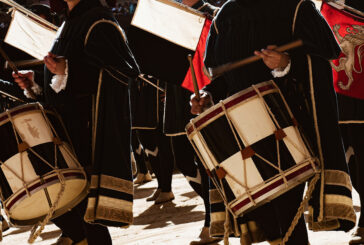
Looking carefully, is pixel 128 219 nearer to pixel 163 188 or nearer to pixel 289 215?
pixel 289 215

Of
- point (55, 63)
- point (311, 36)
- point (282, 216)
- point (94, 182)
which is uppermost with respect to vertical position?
point (311, 36)

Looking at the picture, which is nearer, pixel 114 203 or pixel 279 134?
pixel 279 134

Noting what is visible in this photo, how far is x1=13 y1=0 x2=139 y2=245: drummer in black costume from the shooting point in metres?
3.60

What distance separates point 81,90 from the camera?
145 inches

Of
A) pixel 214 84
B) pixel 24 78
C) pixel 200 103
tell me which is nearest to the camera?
pixel 200 103

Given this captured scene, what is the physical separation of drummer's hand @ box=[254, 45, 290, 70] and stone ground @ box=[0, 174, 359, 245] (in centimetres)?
185

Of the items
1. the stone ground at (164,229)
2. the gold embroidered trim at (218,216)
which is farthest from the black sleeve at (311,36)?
the stone ground at (164,229)

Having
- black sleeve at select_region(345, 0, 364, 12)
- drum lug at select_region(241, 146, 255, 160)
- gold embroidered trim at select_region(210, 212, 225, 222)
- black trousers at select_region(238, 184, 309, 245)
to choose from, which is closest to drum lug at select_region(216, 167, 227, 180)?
drum lug at select_region(241, 146, 255, 160)

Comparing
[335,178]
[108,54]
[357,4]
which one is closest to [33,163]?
[108,54]

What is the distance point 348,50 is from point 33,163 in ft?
7.40

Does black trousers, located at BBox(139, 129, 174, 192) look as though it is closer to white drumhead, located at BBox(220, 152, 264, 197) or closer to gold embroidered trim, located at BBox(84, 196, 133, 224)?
gold embroidered trim, located at BBox(84, 196, 133, 224)

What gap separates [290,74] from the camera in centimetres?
304

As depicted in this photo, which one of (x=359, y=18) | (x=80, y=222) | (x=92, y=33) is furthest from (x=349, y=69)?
(x=80, y=222)

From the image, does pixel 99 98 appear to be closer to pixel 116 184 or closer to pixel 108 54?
pixel 108 54
